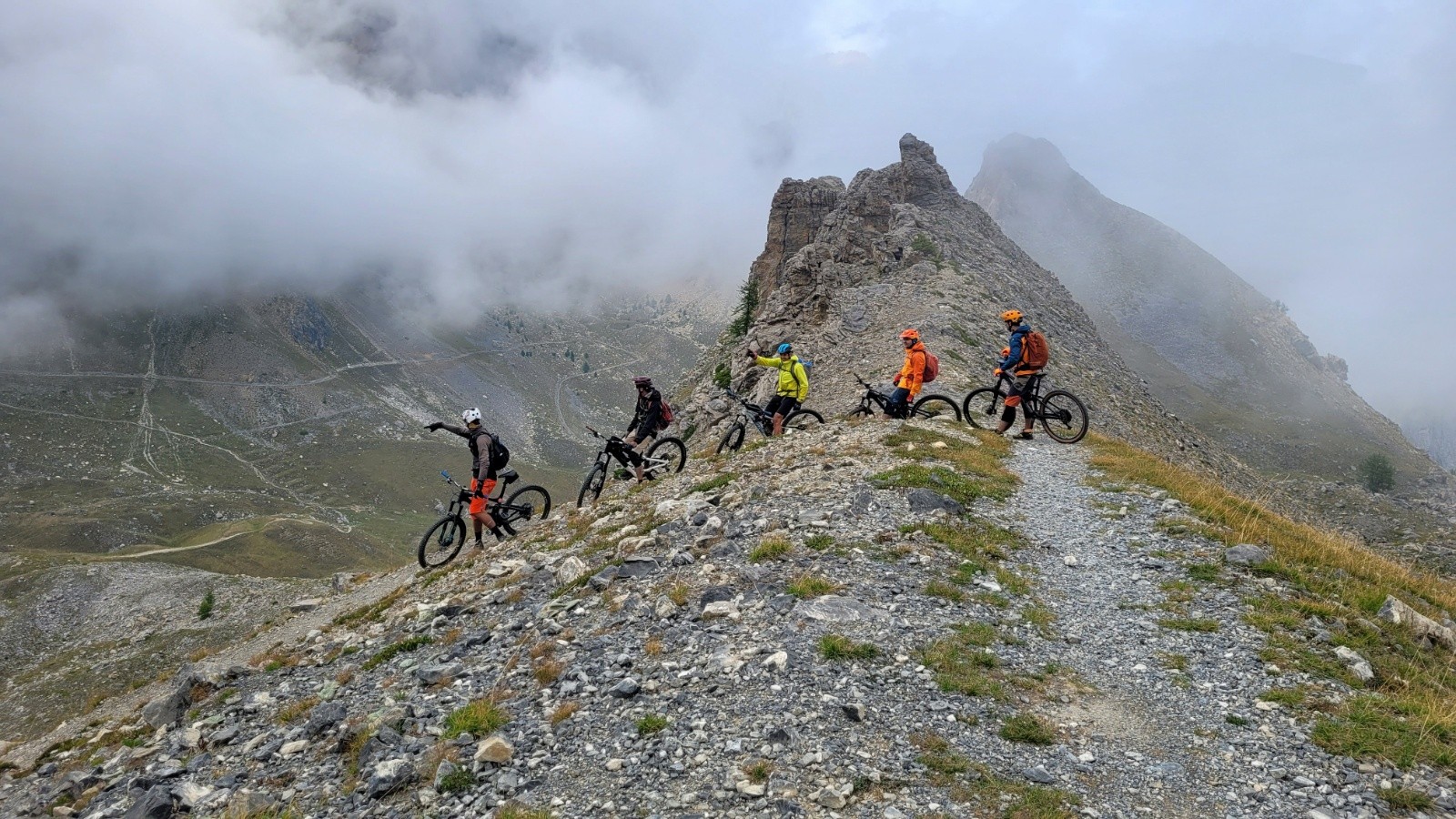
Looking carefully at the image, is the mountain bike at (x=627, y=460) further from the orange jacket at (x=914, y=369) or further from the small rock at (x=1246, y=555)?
the small rock at (x=1246, y=555)

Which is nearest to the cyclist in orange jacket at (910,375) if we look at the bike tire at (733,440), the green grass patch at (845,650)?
the bike tire at (733,440)

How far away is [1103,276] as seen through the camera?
647ft

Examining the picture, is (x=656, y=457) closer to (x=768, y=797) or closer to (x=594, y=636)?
(x=594, y=636)

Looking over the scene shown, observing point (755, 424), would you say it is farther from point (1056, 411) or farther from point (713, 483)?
point (1056, 411)

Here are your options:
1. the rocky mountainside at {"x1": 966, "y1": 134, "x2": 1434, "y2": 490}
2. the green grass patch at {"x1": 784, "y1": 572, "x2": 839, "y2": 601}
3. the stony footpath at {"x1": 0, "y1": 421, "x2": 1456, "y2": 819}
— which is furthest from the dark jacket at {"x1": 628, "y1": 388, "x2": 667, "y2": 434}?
the rocky mountainside at {"x1": 966, "y1": 134, "x2": 1434, "y2": 490}

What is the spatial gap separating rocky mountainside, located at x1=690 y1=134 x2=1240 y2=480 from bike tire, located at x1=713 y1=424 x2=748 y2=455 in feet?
26.7

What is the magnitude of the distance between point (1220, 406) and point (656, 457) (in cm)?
15535

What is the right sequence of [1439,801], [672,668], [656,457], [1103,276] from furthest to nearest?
1. [1103,276]
2. [656,457]
3. [672,668]
4. [1439,801]

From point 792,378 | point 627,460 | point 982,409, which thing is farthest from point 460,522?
point 982,409

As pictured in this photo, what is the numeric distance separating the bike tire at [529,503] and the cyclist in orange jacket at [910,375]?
11978 mm

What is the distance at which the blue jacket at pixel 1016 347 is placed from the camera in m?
21.4

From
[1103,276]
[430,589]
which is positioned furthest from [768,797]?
[1103,276]

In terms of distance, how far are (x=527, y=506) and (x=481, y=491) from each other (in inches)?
89.2

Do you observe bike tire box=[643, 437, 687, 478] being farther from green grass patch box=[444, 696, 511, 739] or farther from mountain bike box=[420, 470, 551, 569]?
green grass patch box=[444, 696, 511, 739]
